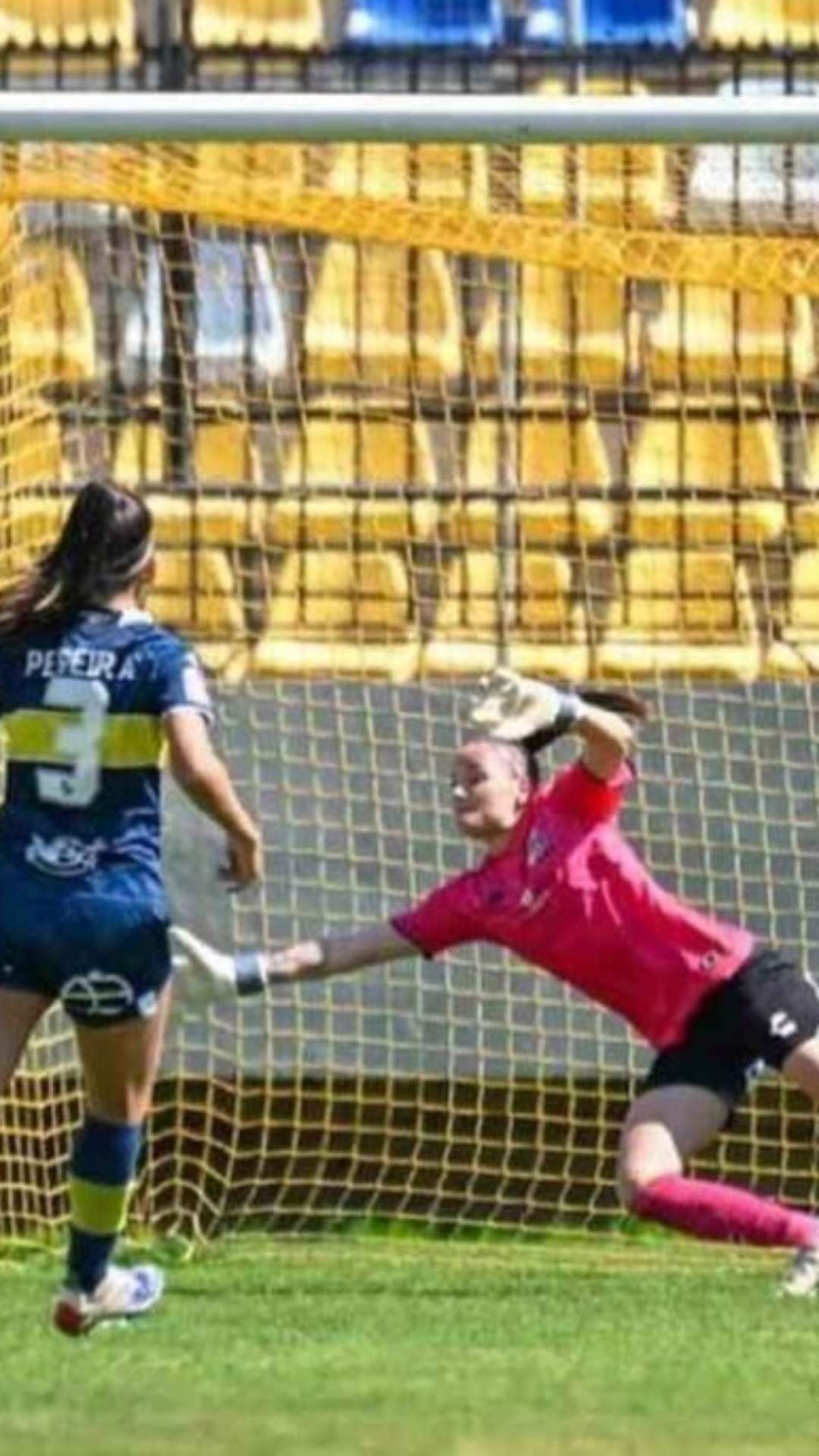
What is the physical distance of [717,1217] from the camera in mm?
10008

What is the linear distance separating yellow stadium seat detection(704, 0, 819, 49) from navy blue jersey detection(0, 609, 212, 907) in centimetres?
568

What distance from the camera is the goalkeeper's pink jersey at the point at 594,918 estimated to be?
403 inches

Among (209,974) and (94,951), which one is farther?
(209,974)

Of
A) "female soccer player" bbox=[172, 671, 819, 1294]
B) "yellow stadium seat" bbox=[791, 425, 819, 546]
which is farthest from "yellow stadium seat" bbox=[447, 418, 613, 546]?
"female soccer player" bbox=[172, 671, 819, 1294]

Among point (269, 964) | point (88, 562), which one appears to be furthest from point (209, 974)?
point (88, 562)

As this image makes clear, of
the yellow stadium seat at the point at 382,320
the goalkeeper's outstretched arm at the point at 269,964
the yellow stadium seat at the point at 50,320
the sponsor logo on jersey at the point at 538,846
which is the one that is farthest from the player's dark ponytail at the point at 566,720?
the yellow stadium seat at the point at 382,320

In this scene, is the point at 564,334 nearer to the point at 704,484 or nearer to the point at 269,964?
the point at 704,484

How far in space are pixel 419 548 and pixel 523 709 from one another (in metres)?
2.75

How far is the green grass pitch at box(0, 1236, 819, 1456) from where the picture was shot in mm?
7113

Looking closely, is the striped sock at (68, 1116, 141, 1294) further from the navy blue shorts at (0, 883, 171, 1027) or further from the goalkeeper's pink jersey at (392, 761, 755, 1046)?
the goalkeeper's pink jersey at (392, 761, 755, 1046)

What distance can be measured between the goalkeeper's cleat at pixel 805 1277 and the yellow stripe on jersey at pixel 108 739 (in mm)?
2115

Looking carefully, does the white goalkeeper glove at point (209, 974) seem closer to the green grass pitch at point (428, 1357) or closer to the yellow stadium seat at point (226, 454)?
the green grass pitch at point (428, 1357)

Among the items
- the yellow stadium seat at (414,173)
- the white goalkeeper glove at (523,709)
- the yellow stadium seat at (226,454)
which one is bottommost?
the yellow stadium seat at (226,454)

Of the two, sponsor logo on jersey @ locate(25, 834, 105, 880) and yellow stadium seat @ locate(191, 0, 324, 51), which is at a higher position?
yellow stadium seat @ locate(191, 0, 324, 51)
